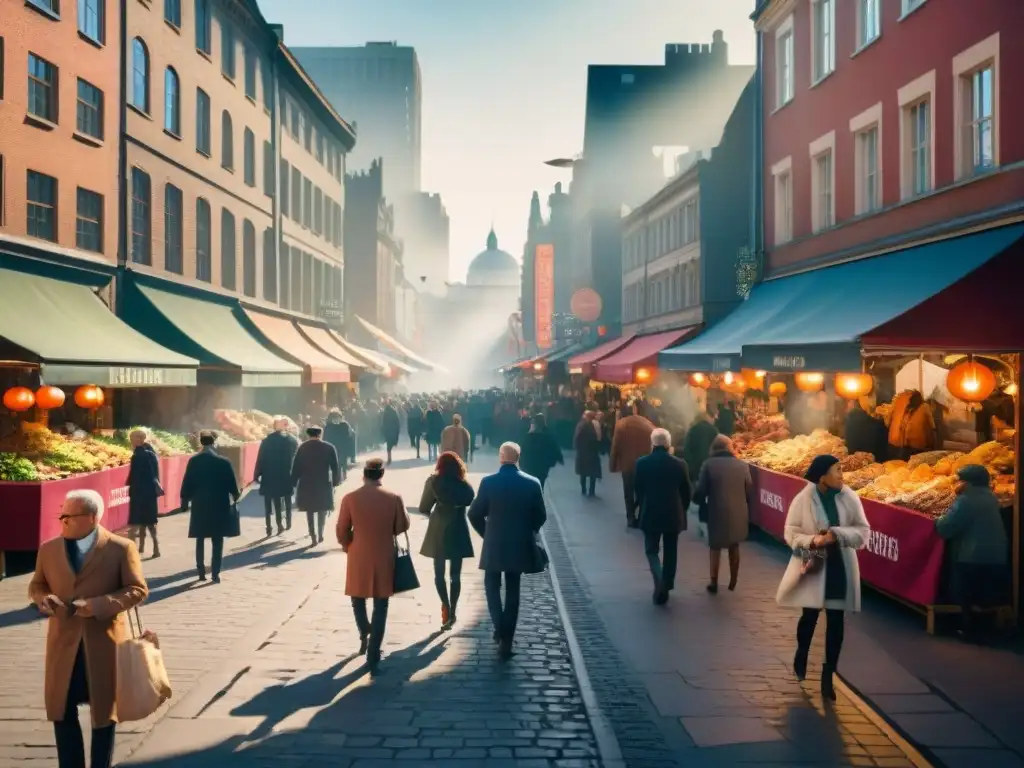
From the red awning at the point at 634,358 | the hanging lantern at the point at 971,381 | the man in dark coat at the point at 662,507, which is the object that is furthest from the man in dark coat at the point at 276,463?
the red awning at the point at 634,358

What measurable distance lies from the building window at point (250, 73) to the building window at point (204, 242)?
5.73 meters

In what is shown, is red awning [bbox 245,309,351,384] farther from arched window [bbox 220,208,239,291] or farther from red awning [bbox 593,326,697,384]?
red awning [bbox 593,326,697,384]

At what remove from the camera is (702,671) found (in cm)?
859

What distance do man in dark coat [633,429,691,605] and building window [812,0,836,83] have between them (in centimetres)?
1056

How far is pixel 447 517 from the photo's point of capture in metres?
10.1

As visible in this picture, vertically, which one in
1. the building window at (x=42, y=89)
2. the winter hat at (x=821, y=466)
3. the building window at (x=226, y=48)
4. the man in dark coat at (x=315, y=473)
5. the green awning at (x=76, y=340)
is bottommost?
the man in dark coat at (x=315, y=473)

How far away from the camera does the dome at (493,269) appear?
194 m

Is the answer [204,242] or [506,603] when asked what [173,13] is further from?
[506,603]

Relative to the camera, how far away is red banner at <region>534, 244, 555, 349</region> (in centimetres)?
7106

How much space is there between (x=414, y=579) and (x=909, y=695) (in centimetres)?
396

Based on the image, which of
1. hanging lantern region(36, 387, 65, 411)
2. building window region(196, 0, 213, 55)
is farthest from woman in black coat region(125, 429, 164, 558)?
building window region(196, 0, 213, 55)

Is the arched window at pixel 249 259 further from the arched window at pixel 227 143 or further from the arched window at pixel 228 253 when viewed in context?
the arched window at pixel 227 143

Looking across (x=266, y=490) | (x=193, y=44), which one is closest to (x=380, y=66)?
(x=193, y=44)

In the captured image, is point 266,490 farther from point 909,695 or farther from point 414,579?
point 909,695
